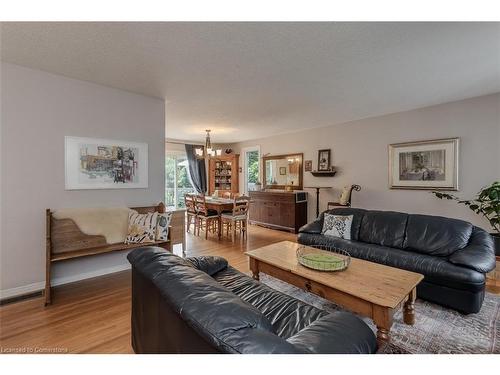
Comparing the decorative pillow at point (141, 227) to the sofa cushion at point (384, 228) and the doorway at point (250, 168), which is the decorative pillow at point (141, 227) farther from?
the doorway at point (250, 168)

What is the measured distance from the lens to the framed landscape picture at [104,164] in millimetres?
2879

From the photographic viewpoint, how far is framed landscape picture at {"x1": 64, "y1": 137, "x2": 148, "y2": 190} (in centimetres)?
288

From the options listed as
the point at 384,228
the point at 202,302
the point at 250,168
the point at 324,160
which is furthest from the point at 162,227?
the point at 250,168

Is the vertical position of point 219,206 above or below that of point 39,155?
below

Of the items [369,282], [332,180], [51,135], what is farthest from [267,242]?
[51,135]

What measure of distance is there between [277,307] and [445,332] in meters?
1.47

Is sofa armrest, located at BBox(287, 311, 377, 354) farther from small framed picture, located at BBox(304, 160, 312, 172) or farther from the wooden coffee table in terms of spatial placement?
small framed picture, located at BBox(304, 160, 312, 172)

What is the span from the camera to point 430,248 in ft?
9.09

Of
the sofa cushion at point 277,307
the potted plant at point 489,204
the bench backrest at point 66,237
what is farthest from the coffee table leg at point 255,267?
the potted plant at point 489,204

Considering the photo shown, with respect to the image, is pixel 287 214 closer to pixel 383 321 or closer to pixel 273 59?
pixel 273 59

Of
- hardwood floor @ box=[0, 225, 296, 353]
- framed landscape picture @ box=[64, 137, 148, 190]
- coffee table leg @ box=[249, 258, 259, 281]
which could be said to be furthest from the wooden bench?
coffee table leg @ box=[249, 258, 259, 281]
